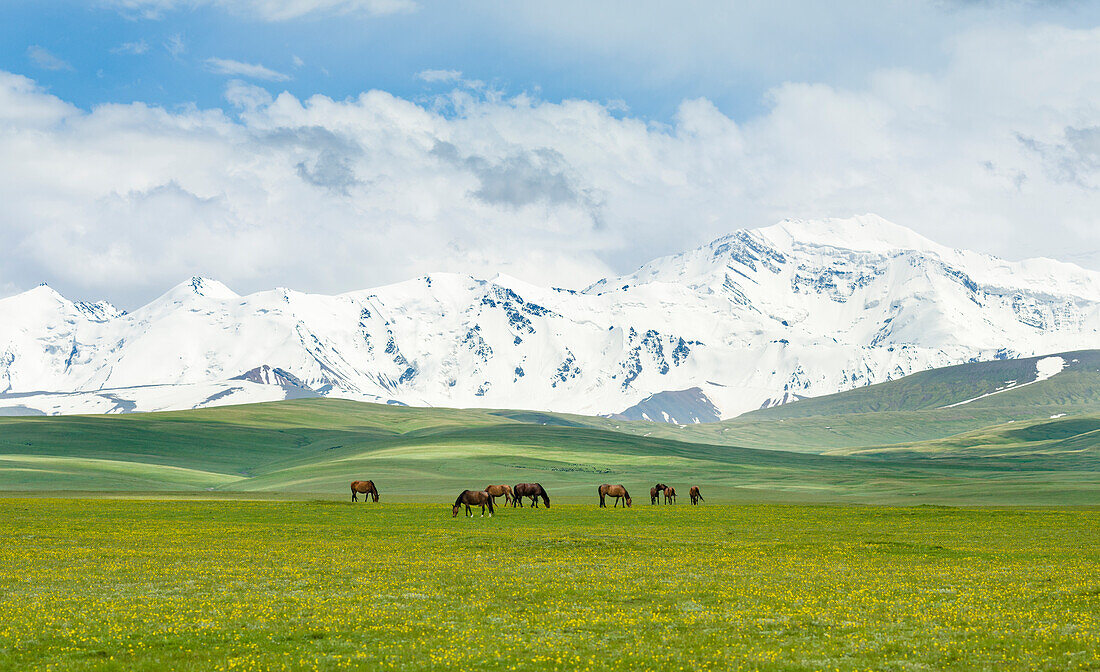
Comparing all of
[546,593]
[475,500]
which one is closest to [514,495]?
[475,500]

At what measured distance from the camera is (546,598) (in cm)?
3409

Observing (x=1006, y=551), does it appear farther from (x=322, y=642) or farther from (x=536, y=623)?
(x=322, y=642)

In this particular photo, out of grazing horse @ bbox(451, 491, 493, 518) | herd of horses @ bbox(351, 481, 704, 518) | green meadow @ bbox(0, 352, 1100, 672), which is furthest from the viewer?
herd of horses @ bbox(351, 481, 704, 518)

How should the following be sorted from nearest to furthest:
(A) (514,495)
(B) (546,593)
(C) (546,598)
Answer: (C) (546,598) < (B) (546,593) < (A) (514,495)

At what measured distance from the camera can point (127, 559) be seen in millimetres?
44250

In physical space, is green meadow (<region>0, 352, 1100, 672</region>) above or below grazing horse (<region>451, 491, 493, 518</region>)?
below

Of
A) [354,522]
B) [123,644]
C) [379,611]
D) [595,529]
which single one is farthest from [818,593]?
[354,522]

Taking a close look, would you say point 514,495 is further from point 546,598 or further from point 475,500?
point 546,598

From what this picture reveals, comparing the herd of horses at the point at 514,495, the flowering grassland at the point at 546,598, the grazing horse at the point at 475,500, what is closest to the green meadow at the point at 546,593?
the flowering grassland at the point at 546,598

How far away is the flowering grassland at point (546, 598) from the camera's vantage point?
25.6m

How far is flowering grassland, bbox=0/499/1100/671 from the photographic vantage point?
25.6 m

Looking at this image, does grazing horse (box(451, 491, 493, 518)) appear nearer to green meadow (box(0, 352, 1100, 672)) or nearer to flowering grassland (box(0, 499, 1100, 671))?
green meadow (box(0, 352, 1100, 672))

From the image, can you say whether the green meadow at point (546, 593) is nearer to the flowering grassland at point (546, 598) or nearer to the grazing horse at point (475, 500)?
the flowering grassland at point (546, 598)

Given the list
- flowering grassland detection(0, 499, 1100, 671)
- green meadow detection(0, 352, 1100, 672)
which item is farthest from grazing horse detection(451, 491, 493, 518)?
flowering grassland detection(0, 499, 1100, 671)
